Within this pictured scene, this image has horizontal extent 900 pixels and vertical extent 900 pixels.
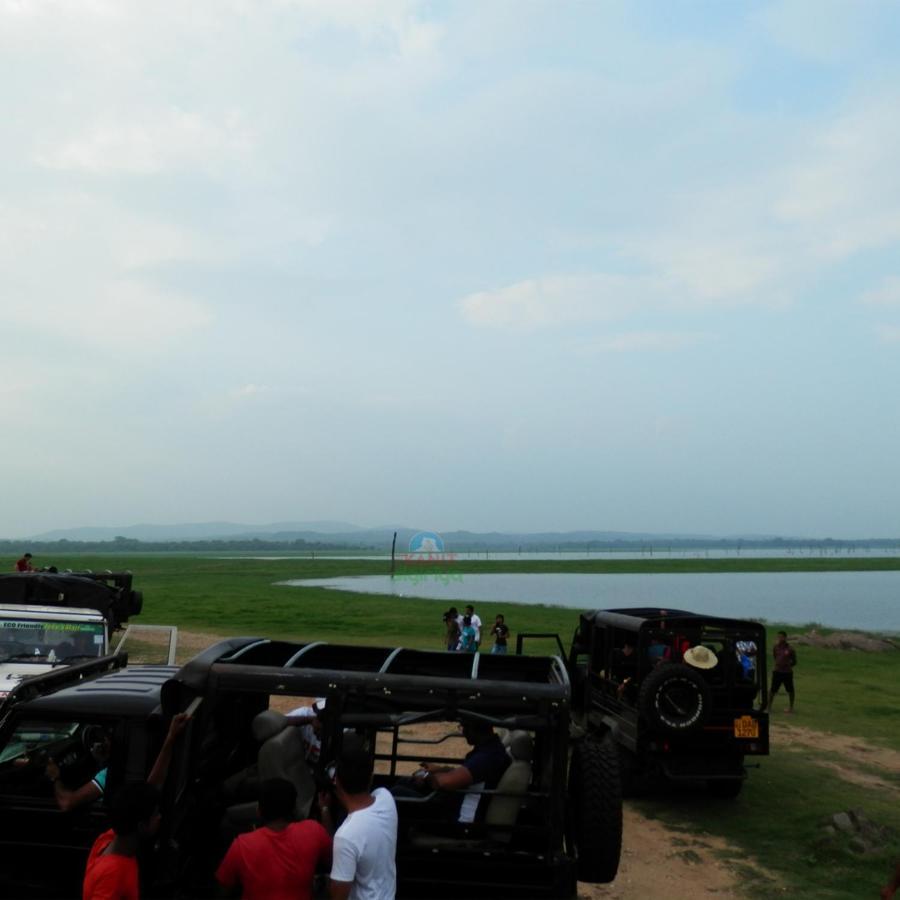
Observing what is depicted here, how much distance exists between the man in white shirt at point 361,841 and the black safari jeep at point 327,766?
56 cm

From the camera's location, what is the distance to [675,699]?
1018cm

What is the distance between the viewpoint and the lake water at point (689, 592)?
5084 cm

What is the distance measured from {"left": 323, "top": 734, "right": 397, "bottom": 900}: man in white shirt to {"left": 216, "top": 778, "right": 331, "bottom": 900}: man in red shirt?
0.44 ft

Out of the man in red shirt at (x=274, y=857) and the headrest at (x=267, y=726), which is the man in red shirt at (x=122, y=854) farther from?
the headrest at (x=267, y=726)

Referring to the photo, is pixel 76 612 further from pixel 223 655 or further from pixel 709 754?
pixel 709 754

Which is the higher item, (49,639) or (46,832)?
(49,639)

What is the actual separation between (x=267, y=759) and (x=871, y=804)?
8205mm

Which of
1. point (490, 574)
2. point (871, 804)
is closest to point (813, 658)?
point (871, 804)

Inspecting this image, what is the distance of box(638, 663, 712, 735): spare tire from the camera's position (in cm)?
1004

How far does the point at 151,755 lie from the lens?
5.52m

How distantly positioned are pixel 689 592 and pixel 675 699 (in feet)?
201

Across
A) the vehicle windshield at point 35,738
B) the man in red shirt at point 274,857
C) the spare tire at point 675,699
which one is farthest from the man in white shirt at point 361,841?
the spare tire at point 675,699

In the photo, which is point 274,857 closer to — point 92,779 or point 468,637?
point 92,779

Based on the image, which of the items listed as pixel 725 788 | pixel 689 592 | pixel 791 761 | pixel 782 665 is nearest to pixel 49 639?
pixel 725 788
